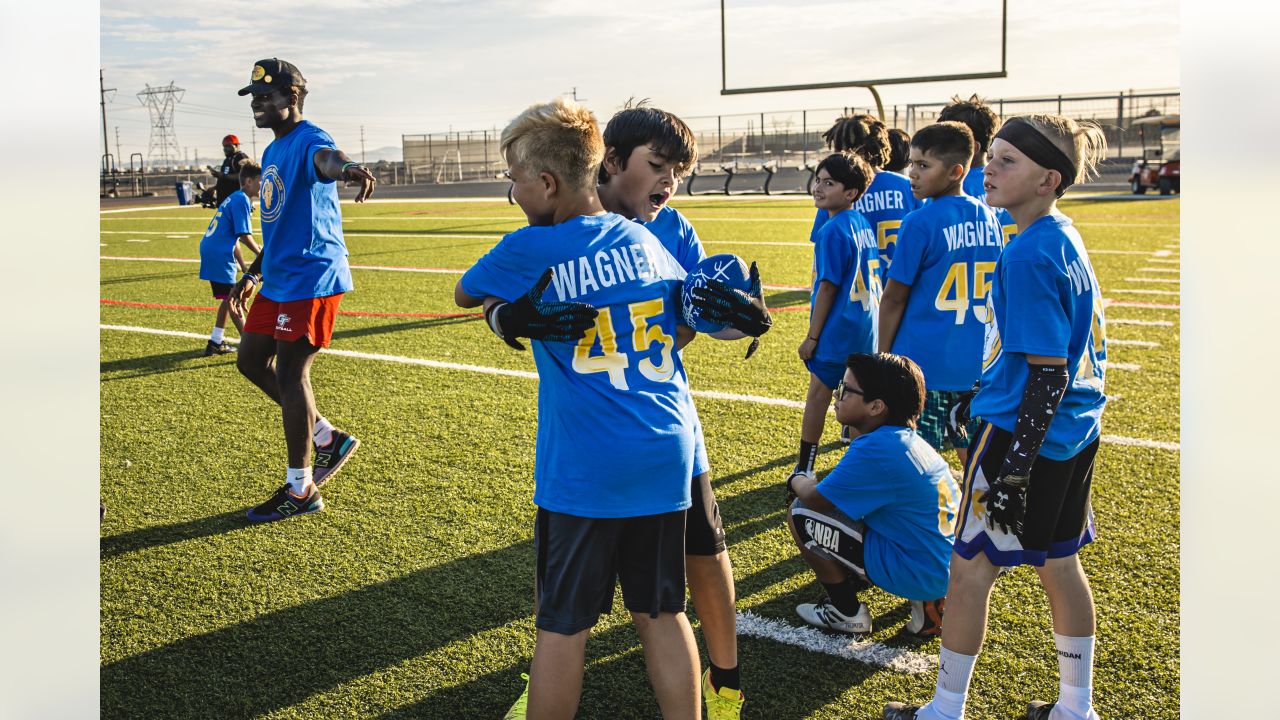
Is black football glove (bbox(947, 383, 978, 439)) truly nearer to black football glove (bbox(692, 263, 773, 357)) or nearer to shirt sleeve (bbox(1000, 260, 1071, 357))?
shirt sleeve (bbox(1000, 260, 1071, 357))

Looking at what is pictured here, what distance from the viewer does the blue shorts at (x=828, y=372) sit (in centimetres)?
490

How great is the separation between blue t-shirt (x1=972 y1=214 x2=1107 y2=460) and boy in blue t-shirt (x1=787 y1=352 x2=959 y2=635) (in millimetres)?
621

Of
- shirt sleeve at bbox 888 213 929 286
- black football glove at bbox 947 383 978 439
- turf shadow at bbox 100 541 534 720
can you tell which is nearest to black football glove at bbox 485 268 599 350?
turf shadow at bbox 100 541 534 720

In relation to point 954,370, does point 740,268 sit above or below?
above

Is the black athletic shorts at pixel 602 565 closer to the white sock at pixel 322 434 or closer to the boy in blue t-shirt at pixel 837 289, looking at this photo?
the boy in blue t-shirt at pixel 837 289

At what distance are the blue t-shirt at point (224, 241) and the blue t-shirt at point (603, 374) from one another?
7834 millimetres

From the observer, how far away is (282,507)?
4.75m

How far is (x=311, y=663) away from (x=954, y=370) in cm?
283

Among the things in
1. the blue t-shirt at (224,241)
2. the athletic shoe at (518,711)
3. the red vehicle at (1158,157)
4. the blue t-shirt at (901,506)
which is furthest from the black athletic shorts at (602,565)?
the red vehicle at (1158,157)

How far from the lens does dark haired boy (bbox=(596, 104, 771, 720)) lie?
2.68 metres

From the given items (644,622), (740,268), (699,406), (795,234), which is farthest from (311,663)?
(795,234)
